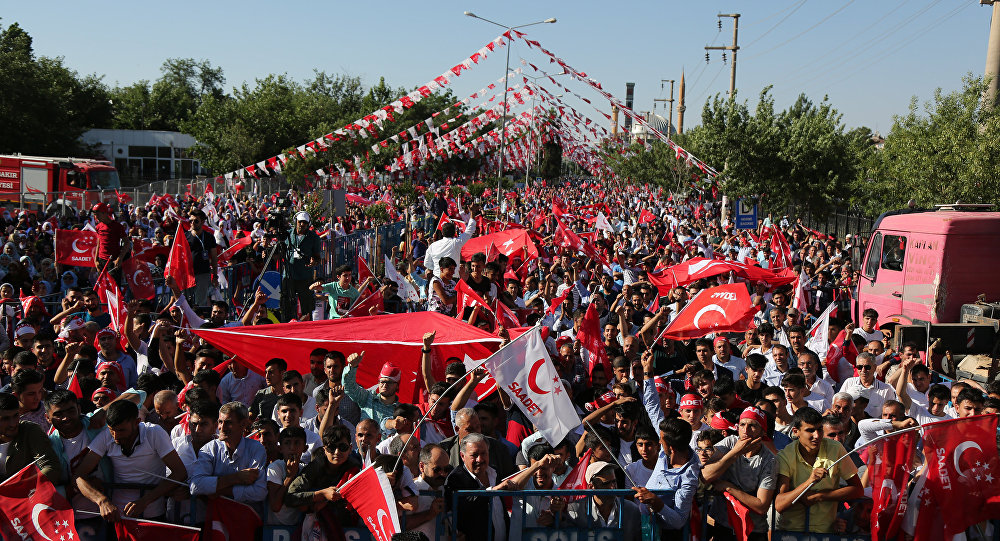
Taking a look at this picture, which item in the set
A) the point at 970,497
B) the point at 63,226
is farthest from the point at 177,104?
the point at 970,497

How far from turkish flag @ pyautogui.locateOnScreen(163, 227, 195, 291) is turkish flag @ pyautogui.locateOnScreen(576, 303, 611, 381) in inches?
203

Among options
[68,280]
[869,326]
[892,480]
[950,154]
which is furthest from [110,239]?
[950,154]

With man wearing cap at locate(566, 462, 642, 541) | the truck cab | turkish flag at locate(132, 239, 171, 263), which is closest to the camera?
man wearing cap at locate(566, 462, 642, 541)

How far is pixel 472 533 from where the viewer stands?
520 centimetres

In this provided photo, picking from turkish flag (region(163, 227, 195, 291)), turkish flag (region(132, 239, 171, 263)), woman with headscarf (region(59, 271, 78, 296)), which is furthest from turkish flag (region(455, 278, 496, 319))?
woman with headscarf (region(59, 271, 78, 296))

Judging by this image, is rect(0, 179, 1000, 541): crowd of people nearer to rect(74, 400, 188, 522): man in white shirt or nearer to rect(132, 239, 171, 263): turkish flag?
rect(74, 400, 188, 522): man in white shirt

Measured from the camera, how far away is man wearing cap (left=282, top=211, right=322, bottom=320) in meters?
13.1

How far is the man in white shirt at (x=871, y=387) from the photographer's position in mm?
7387

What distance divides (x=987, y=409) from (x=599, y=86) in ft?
58.2

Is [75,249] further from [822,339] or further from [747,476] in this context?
[747,476]

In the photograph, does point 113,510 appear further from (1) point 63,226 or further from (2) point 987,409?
(1) point 63,226

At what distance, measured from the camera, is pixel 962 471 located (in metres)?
5.13

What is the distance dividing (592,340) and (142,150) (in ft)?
199

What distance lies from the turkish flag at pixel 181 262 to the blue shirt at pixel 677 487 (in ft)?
25.2
